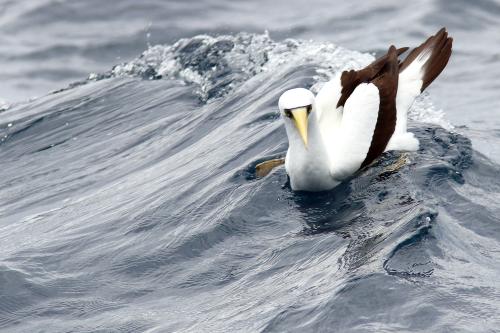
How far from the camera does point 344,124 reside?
8711 mm

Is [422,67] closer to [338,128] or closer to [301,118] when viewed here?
[338,128]

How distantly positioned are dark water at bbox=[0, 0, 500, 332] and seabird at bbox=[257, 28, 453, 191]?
0.59 feet

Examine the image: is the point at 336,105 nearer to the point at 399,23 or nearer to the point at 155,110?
the point at 155,110

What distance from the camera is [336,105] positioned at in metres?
8.95

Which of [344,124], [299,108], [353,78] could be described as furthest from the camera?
[353,78]

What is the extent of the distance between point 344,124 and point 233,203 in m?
1.17

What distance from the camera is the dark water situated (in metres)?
6.61

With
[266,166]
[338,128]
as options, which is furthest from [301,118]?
[266,166]

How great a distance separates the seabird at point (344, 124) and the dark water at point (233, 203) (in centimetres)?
18

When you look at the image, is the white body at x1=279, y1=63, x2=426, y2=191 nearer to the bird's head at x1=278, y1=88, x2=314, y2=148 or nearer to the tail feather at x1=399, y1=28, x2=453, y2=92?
the bird's head at x1=278, y1=88, x2=314, y2=148

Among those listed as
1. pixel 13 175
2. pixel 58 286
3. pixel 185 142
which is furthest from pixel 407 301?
pixel 13 175

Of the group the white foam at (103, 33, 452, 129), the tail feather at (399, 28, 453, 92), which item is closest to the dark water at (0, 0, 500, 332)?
the white foam at (103, 33, 452, 129)

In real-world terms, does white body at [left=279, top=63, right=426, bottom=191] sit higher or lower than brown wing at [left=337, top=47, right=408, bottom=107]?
lower

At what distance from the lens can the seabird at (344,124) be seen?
8320 millimetres
